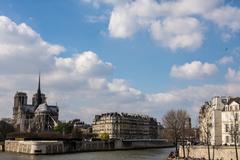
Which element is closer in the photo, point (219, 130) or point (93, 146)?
point (219, 130)

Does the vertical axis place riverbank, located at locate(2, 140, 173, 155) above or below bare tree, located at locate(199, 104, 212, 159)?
below

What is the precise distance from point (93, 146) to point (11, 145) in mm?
29868

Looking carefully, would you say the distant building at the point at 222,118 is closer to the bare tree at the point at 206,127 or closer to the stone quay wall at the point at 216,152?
the bare tree at the point at 206,127

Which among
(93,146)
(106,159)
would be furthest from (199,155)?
(93,146)

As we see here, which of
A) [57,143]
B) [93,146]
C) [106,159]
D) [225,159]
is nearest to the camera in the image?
[225,159]

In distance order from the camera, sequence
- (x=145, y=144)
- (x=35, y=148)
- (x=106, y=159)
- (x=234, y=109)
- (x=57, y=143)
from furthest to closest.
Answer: (x=145, y=144) < (x=57, y=143) < (x=35, y=148) < (x=106, y=159) < (x=234, y=109)

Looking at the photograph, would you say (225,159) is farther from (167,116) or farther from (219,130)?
(167,116)

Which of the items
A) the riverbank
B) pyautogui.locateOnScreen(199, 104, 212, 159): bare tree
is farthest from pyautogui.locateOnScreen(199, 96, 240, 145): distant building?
the riverbank

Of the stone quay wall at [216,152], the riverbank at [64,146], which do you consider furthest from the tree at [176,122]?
the riverbank at [64,146]

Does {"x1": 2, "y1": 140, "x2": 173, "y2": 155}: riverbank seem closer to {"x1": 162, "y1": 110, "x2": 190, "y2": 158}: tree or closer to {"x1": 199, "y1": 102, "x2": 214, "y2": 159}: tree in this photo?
{"x1": 162, "y1": 110, "x2": 190, "y2": 158}: tree

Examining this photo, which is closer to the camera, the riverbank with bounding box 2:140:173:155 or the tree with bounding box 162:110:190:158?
the tree with bounding box 162:110:190:158

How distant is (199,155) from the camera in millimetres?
75562

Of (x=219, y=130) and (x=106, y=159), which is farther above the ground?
(x=219, y=130)

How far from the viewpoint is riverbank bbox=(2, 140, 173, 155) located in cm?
11575
